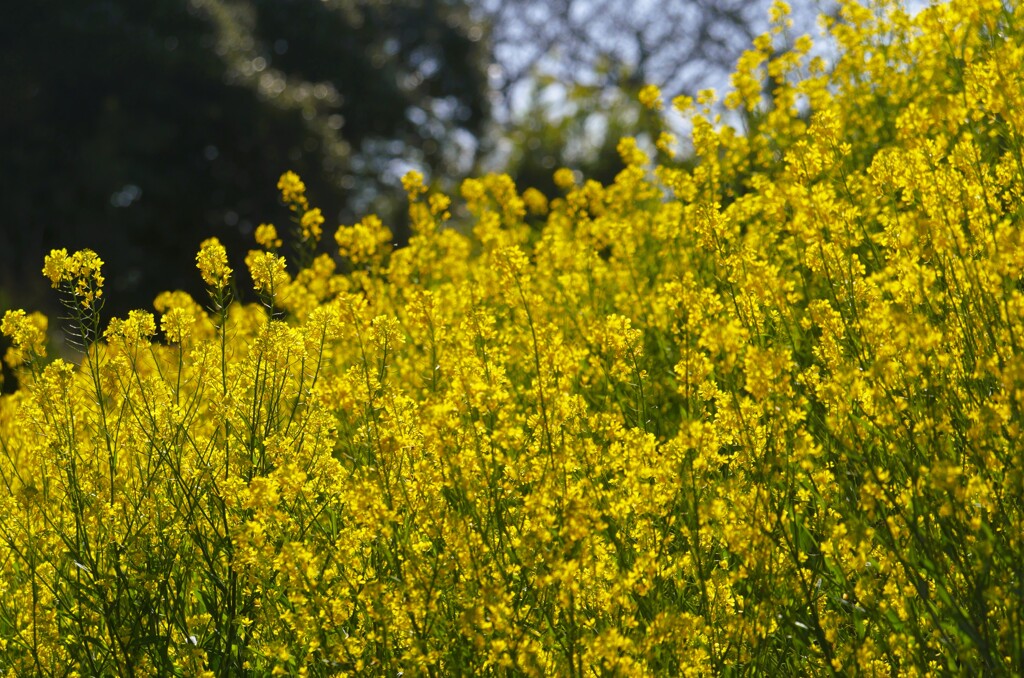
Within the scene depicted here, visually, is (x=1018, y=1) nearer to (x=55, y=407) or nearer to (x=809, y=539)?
(x=809, y=539)

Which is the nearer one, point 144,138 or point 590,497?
point 590,497

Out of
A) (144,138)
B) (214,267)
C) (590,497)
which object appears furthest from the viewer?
(144,138)

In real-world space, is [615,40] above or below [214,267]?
above

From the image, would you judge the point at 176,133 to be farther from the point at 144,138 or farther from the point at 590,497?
the point at 590,497

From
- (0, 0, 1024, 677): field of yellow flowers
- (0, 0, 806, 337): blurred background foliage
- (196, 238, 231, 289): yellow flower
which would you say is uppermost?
(0, 0, 806, 337): blurred background foliage

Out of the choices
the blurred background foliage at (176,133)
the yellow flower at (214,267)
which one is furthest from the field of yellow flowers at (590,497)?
the blurred background foliage at (176,133)

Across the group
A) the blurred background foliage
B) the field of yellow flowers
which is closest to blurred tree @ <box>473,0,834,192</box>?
the blurred background foliage

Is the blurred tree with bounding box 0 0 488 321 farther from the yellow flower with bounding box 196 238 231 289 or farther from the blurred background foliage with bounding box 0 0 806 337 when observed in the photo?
the yellow flower with bounding box 196 238 231 289

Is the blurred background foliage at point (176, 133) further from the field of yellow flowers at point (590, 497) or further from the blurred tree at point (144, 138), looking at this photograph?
the field of yellow flowers at point (590, 497)

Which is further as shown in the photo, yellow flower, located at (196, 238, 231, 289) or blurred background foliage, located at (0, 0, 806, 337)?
blurred background foliage, located at (0, 0, 806, 337)

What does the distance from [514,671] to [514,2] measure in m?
28.4

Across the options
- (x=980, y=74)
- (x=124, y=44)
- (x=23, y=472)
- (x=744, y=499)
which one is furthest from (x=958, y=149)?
(x=124, y=44)

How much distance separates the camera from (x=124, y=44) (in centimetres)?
1867

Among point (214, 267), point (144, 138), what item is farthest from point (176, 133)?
point (214, 267)
